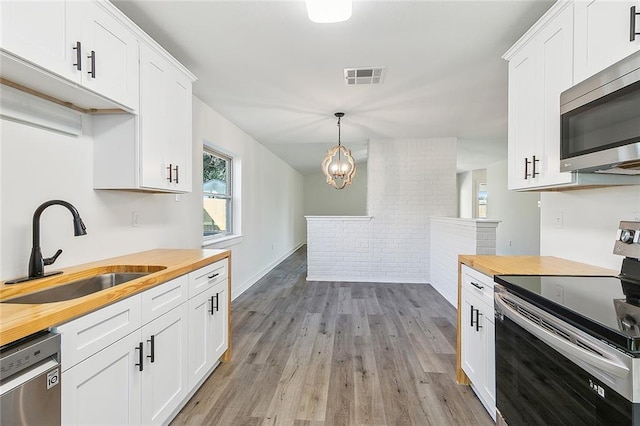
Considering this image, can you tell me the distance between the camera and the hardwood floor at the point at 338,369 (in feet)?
6.05

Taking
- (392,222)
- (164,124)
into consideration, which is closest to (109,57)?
(164,124)

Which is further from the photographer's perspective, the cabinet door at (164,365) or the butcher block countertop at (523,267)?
the butcher block countertop at (523,267)

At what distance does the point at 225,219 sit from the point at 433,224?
3.39 meters

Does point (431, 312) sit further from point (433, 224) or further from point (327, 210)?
point (327, 210)

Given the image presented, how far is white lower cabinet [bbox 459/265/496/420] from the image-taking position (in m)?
1.73

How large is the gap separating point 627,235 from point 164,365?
8.27 ft

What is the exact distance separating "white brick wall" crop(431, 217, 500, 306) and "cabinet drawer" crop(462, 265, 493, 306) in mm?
1402

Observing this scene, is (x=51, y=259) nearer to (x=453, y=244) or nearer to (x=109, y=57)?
(x=109, y=57)

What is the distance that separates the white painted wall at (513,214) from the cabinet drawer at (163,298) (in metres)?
6.51

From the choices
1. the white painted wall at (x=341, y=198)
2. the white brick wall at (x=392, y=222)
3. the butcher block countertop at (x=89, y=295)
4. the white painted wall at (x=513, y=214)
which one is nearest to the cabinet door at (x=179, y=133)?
the butcher block countertop at (x=89, y=295)

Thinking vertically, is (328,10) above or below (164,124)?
above

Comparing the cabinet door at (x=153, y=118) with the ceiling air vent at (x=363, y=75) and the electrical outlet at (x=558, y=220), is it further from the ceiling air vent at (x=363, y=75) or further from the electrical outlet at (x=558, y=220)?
the electrical outlet at (x=558, y=220)

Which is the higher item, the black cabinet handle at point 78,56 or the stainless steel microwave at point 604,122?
the black cabinet handle at point 78,56

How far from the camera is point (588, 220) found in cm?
186
